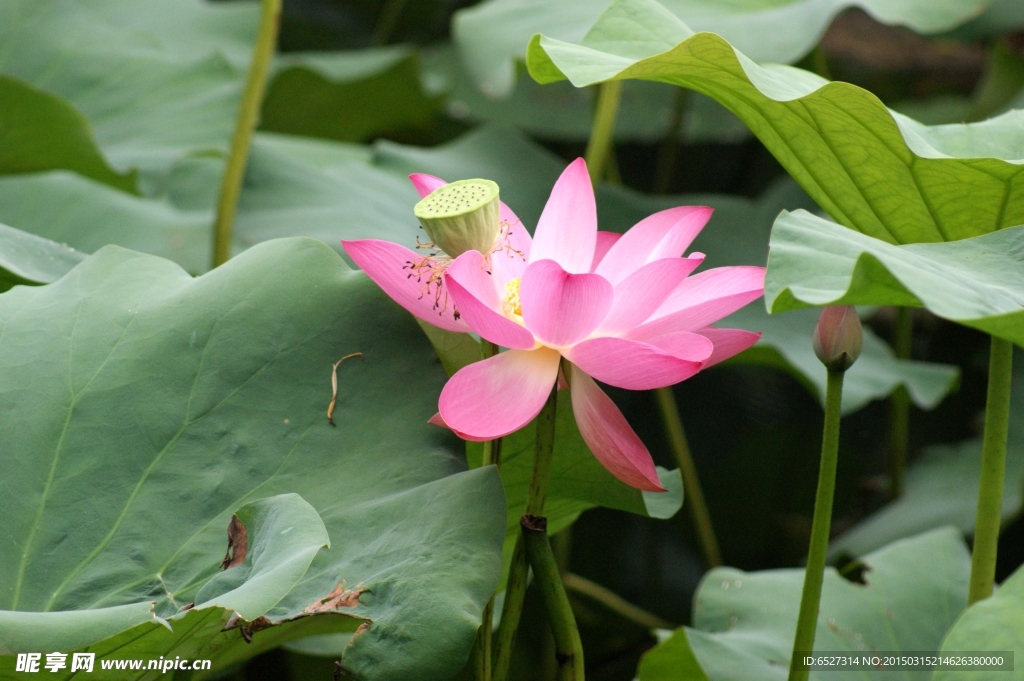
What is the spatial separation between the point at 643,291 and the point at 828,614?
503 millimetres

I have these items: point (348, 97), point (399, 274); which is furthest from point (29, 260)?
point (348, 97)

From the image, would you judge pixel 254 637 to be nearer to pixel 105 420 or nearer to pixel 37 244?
pixel 105 420

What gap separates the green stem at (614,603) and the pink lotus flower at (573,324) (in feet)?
2.81

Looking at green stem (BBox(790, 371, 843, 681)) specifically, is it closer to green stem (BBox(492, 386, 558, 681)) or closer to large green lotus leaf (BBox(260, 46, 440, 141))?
green stem (BBox(492, 386, 558, 681))

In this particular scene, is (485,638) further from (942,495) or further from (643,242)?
(942,495)

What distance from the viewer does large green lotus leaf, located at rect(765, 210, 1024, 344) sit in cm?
48

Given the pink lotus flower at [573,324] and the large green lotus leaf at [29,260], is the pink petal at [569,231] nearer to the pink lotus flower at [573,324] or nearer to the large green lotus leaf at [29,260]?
the pink lotus flower at [573,324]

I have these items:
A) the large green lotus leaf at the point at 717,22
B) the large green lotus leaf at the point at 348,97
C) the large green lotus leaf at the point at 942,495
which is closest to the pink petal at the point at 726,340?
the large green lotus leaf at the point at 717,22

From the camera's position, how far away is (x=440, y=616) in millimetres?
524

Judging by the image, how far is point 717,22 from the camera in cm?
130

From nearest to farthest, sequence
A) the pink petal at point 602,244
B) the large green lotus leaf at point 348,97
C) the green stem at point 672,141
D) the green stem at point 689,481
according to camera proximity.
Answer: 1. the pink petal at point 602,244
2. the green stem at point 689,481
3. the large green lotus leaf at point 348,97
4. the green stem at point 672,141

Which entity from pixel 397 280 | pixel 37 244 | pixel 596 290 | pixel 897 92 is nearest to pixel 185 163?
pixel 37 244

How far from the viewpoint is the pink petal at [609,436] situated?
0.56m

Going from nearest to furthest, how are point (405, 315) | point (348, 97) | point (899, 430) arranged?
point (405, 315), point (899, 430), point (348, 97)
